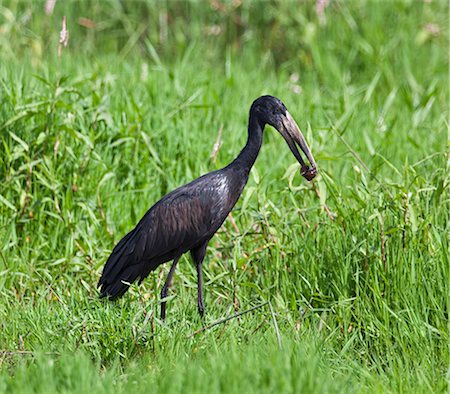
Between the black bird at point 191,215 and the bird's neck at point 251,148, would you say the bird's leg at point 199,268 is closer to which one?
the black bird at point 191,215

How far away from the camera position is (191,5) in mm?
9656

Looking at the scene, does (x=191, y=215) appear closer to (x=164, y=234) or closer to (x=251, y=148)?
(x=164, y=234)

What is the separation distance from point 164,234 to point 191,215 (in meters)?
0.19

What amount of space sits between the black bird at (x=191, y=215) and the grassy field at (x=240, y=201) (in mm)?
180

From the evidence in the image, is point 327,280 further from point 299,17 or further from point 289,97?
point 299,17

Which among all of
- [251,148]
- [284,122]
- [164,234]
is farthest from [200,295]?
[284,122]

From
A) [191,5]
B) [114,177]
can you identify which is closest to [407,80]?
[191,5]

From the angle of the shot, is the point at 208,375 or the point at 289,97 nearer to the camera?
the point at 208,375

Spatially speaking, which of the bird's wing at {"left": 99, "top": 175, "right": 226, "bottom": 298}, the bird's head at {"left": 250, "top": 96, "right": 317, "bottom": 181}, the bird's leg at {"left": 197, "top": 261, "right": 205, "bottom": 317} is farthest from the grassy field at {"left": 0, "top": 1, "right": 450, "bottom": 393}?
the bird's head at {"left": 250, "top": 96, "right": 317, "bottom": 181}

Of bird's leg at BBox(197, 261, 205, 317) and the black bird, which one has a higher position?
the black bird

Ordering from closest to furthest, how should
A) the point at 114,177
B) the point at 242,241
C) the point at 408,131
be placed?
the point at 242,241, the point at 114,177, the point at 408,131

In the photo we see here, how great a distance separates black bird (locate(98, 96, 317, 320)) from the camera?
17.1ft

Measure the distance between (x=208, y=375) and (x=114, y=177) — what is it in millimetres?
2744

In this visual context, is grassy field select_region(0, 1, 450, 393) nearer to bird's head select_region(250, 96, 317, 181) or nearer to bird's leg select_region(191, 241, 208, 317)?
bird's leg select_region(191, 241, 208, 317)
